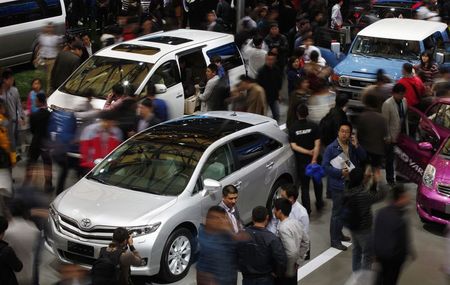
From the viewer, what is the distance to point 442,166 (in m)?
11.1

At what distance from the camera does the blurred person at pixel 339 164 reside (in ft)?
33.1

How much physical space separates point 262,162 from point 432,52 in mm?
7314

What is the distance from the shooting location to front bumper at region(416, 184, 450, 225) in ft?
35.4

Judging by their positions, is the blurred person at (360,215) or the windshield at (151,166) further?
the windshield at (151,166)

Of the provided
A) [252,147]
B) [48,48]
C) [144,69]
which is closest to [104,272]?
[252,147]

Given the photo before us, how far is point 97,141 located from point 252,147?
2.16 metres

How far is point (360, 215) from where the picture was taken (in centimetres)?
875

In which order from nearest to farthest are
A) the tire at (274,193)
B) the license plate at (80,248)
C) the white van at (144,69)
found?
the license plate at (80,248)
the tire at (274,193)
the white van at (144,69)

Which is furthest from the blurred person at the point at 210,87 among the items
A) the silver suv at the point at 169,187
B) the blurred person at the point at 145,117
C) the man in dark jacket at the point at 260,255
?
the man in dark jacket at the point at 260,255

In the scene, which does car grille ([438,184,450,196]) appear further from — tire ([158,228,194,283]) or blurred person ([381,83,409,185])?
tire ([158,228,194,283])

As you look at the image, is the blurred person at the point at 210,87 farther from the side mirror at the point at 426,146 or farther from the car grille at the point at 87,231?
the car grille at the point at 87,231

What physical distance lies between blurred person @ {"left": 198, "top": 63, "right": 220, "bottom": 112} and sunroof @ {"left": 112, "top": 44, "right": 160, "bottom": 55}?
3.74 feet

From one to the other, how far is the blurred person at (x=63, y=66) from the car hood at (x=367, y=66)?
547cm

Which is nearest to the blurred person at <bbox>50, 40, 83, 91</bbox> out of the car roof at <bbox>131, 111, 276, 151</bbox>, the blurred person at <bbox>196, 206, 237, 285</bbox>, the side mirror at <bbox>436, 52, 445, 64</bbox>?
the car roof at <bbox>131, 111, 276, 151</bbox>
